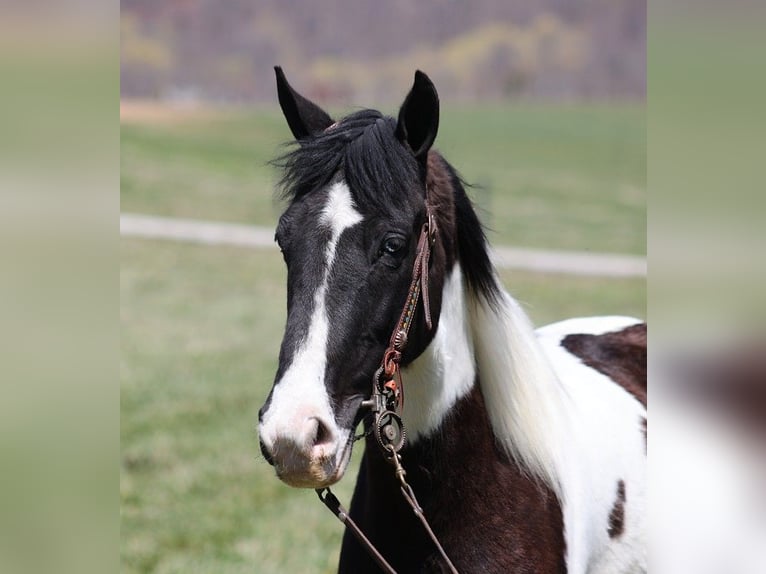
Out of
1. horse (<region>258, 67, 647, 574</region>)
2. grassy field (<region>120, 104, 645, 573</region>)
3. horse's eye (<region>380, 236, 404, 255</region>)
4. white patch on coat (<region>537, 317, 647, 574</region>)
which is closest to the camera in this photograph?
horse (<region>258, 67, 647, 574</region>)

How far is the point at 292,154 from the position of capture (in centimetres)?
241

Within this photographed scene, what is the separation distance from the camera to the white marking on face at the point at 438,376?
8.11 feet

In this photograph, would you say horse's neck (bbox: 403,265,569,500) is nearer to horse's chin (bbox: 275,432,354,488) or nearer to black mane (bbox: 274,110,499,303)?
black mane (bbox: 274,110,499,303)

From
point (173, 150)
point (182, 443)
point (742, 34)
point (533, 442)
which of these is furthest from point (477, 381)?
point (173, 150)

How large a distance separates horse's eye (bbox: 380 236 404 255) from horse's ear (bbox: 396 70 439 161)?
0.28m

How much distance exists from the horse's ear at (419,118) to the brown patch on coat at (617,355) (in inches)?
51.2

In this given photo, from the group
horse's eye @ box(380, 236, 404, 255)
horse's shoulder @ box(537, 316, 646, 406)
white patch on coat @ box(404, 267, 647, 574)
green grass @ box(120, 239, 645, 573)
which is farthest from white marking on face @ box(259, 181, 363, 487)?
horse's shoulder @ box(537, 316, 646, 406)

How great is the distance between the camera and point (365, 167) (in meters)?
2.25

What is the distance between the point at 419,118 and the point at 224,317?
8004 mm

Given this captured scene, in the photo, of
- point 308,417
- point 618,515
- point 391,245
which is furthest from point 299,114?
point 618,515

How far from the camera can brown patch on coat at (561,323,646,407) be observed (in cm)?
336

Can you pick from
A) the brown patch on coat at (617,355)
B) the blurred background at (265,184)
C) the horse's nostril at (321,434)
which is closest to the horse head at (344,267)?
the horse's nostril at (321,434)

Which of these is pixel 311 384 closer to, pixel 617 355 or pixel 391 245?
pixel 391 245

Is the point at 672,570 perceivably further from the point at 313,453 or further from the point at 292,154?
the point at 292,154
